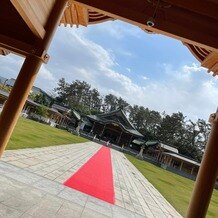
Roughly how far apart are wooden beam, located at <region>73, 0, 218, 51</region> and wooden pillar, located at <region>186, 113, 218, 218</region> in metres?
1.57

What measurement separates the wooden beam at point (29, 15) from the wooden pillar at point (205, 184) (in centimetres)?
304

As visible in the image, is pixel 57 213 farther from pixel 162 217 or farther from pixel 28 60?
pixel 162 217

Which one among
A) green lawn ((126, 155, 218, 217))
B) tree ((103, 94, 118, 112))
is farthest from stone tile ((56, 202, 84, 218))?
tree ((103, 94, 118, 112))

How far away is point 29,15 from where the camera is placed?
3.63m

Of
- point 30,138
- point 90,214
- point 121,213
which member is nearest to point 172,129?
point 30,138

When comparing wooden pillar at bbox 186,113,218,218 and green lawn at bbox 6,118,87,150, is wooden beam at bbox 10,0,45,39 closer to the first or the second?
wooden pillar at bbox 186,113,218,218

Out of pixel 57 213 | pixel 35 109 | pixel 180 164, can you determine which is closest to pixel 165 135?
pixel 180 164

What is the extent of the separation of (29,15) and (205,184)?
3382 mm

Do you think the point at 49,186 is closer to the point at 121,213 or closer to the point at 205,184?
the point at 121,213

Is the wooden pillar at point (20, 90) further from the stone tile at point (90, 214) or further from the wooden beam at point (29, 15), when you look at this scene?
the stone tile at point (90, 214)

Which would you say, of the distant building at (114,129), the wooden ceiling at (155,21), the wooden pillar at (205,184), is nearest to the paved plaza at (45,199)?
the wooden pillar at (205,184)

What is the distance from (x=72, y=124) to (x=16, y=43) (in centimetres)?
5316

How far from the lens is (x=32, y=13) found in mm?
3713

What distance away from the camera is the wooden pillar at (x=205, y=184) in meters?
4.27
